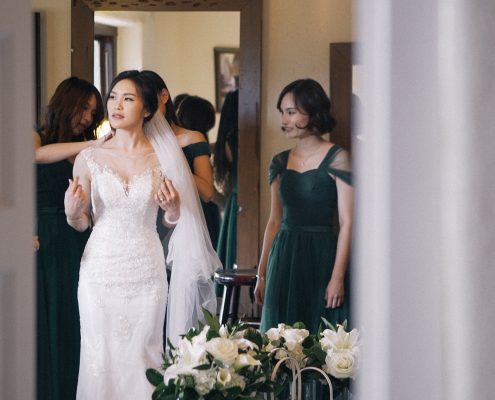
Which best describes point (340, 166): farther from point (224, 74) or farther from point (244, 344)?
point (224, 74)

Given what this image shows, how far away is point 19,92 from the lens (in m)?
1.89

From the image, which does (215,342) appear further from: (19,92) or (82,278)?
(82,278)

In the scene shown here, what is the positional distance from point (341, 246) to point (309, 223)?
0.47ft

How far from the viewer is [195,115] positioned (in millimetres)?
4602

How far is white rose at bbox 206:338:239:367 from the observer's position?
7.06 feet

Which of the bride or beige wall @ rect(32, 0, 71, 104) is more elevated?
beige wall @ rect(32, 0, 71, 104)

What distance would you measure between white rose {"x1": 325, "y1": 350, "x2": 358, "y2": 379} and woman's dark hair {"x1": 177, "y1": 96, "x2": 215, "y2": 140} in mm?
2285

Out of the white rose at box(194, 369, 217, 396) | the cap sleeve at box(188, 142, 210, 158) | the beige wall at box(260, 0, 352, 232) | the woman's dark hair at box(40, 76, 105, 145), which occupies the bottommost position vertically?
the white rose at box(194, 369, 217, 396)

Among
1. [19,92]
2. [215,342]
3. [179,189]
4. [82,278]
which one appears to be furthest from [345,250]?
[19,92]

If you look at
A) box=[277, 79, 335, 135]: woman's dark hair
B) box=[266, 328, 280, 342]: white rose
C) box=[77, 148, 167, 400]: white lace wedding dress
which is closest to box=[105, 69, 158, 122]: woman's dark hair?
box=[77, 148, 167, 400]: white lace wedding dress

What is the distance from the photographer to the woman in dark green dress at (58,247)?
13.0 ft

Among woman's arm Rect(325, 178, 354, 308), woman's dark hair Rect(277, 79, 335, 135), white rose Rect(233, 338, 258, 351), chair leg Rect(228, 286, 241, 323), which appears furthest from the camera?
chair leg Rect(228, 286, 241, 323)

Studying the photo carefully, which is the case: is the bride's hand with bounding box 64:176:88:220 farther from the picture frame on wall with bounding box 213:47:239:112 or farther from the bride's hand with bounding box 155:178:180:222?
the picture frame on wall with bounding box 213:47:239:112

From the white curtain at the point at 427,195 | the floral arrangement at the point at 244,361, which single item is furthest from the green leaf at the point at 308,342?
the white curtain at the point at 427,195
